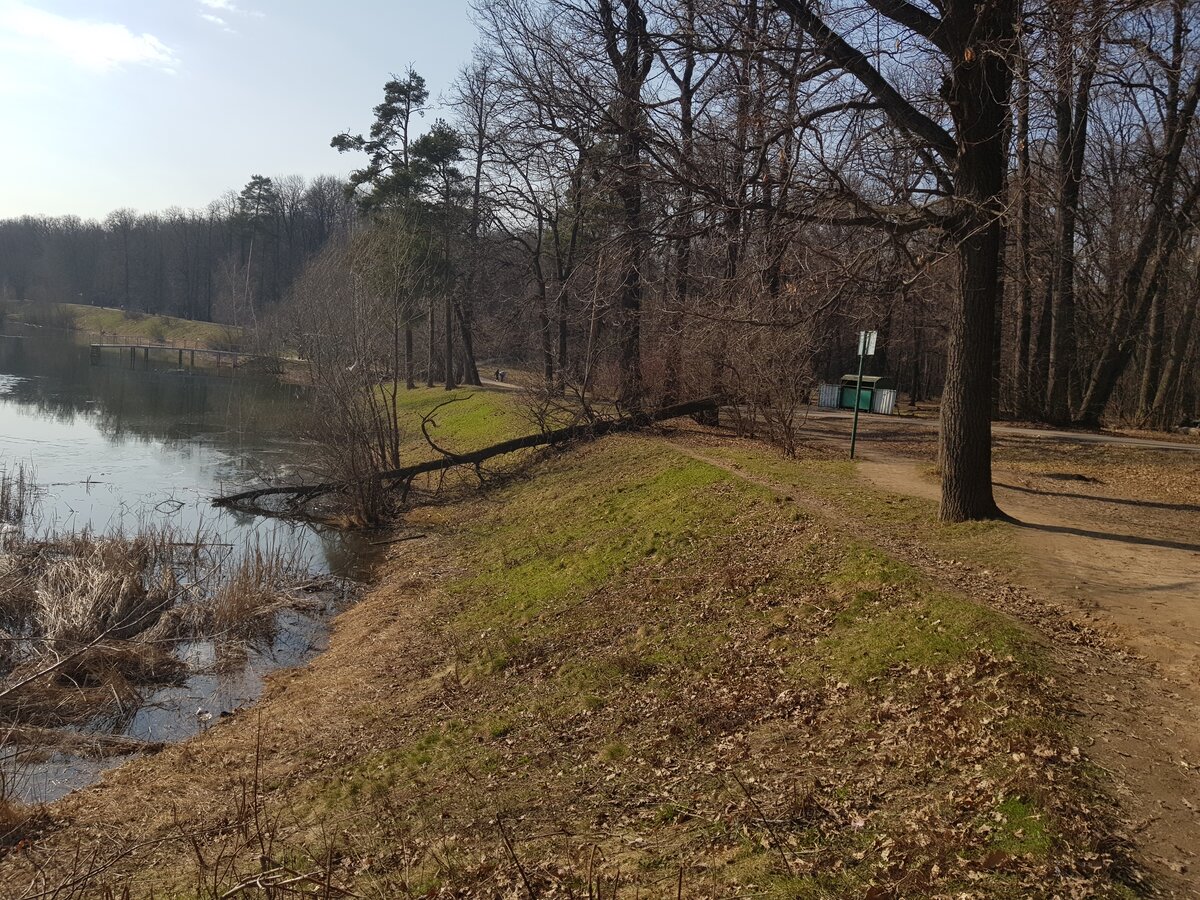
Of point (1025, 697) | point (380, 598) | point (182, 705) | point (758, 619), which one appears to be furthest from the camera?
point (380, 598)

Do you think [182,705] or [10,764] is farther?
[182,705]

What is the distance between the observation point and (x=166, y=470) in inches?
904

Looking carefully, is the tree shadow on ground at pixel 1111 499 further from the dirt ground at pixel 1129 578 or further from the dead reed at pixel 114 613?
the dead reed at pixel 114 613

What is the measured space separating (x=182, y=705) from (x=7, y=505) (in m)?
9.34

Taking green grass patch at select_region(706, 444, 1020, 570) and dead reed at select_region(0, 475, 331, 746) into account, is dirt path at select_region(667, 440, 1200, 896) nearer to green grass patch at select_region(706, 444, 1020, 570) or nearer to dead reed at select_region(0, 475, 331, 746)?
green grass patch at select_region(706, 444, 1020, 570)

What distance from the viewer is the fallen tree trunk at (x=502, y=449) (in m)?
18.8

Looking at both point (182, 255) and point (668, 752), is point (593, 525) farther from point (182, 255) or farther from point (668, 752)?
point (182, 255)

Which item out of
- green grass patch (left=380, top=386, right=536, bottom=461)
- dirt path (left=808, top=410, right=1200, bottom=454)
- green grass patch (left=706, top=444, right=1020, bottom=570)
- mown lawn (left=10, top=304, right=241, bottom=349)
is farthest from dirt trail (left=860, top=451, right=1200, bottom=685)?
mown lawn (left=10, top=304, right=241, bottom=349)

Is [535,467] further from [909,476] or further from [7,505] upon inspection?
[7,505]

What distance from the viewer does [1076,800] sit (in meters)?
4.50

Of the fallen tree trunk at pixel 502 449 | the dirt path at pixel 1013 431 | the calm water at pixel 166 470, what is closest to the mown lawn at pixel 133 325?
the calm water at pixel 166 470

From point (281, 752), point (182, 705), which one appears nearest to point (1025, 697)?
point (281, 752)

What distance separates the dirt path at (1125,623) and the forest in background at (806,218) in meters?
1.80

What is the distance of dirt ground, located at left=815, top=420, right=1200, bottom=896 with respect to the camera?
4.65 meters
